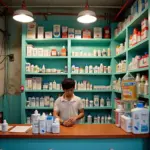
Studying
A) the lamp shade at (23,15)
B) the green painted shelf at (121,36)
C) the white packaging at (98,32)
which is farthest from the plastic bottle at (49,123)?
the white packaging at (98,32)

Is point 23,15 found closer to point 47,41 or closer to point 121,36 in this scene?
point 47,41

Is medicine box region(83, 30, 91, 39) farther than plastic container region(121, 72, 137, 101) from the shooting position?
Yes

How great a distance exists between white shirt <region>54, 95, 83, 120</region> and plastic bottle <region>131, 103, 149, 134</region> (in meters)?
1.10

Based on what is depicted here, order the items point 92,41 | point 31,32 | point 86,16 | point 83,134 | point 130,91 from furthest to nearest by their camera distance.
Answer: point 92,41 → point 31,32 → point 86,16 → point 130,91 → point 83,134

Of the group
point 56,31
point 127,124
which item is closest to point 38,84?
point 56,31

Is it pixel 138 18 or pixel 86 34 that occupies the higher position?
pixel 86 34

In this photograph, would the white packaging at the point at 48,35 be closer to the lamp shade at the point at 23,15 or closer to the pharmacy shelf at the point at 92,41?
the pharmacy shelf at the point at 92,41

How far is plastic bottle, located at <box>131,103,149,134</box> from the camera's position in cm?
210

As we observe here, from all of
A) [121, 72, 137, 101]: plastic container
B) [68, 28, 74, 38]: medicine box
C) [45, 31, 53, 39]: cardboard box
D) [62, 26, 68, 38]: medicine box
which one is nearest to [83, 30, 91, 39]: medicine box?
[68, 28, 74, 38]: medicine box

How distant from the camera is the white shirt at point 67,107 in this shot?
298cm

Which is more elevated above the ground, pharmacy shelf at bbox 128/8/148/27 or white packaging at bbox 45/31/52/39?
white packaging at bbox 45/31/52/39

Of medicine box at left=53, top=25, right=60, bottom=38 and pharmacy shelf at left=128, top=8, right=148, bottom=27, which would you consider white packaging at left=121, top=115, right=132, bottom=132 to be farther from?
medicine box at left=53, top=25, right=60, bottom=38

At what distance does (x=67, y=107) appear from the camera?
9.79ft

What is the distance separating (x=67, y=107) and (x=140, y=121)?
47.6 inches
